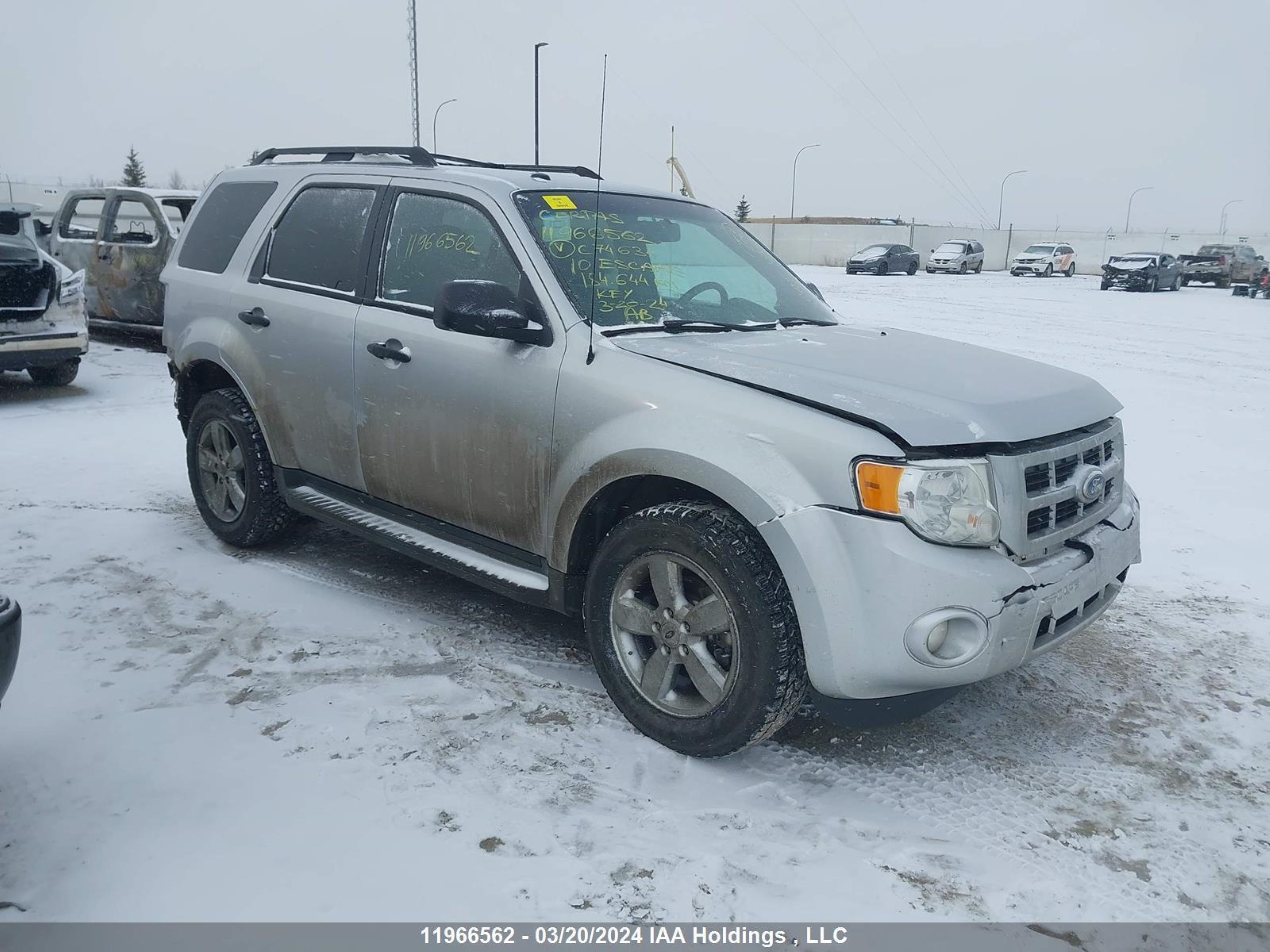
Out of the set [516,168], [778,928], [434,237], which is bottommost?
[778,928]

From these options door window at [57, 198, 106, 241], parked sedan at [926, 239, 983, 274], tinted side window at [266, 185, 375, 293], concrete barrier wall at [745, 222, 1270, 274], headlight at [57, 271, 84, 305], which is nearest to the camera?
tinted side window at [266, 185, 375, 293]

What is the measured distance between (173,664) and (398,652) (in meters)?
0.83

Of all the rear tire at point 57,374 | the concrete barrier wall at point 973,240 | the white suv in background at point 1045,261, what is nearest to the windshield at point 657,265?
the rear tire at point 57,374

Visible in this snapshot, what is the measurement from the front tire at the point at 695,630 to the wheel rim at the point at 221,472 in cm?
233

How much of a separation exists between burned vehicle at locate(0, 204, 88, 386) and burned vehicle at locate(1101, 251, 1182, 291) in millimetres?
30200

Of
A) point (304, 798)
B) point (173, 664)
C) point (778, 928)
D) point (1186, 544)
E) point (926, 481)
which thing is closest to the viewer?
point (778, 928)

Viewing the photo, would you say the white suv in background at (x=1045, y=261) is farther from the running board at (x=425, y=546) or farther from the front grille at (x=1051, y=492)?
the running board at (x=425, y=546)

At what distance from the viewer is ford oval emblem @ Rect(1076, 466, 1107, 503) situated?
3.11 m

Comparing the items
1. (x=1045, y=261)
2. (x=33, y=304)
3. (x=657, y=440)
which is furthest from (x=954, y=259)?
(x=657, y=440)

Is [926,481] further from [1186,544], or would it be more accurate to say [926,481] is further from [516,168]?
[1186,544]

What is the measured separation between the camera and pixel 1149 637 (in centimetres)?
438

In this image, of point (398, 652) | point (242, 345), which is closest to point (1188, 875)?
point (398, 652)

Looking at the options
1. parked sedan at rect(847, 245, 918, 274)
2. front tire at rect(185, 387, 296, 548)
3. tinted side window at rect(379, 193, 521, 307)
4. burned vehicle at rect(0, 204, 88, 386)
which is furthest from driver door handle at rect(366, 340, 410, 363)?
parked sedan at rect(847, 245, 918, 274)

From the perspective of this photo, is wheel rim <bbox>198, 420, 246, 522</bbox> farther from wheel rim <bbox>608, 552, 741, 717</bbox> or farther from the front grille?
the front grille
